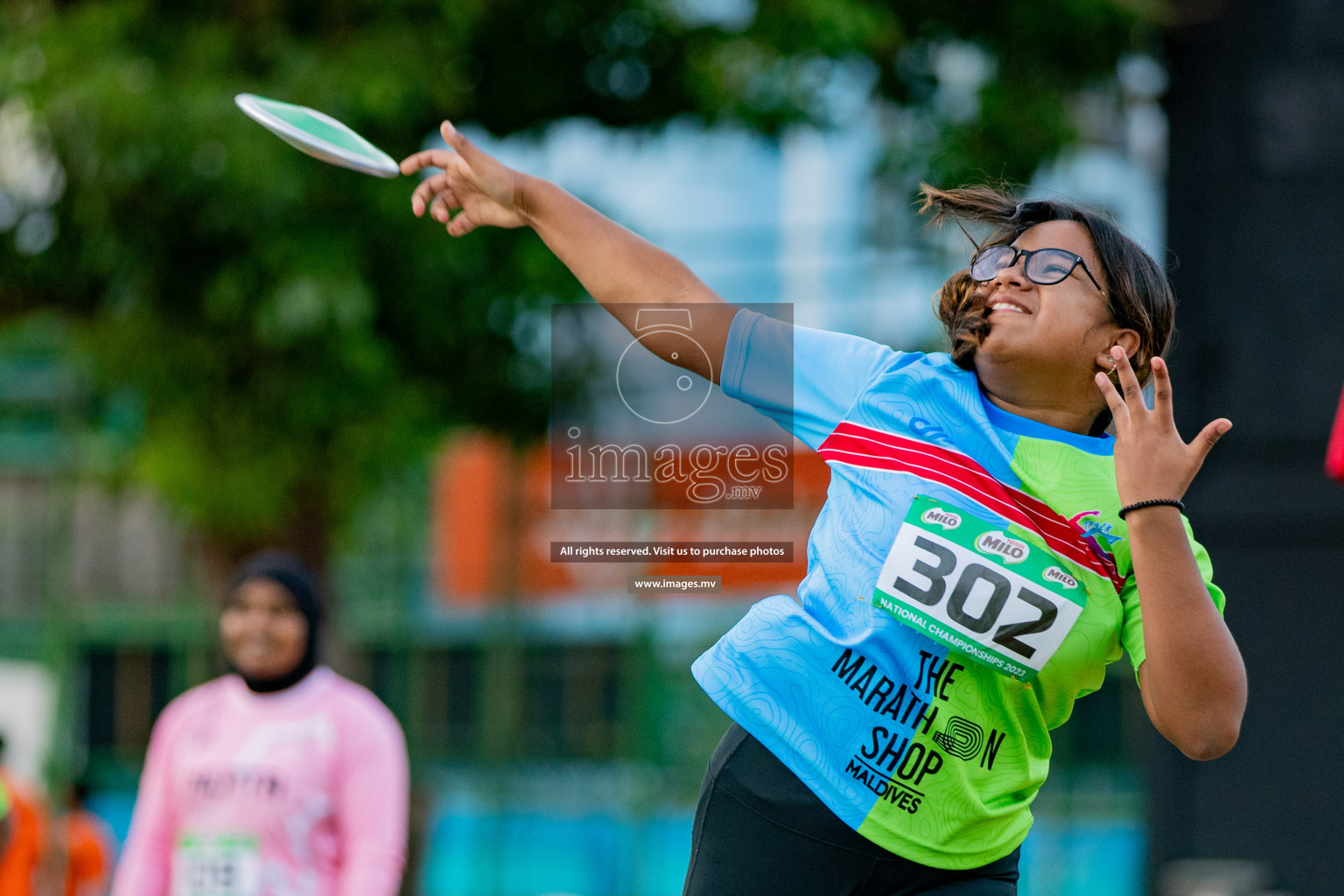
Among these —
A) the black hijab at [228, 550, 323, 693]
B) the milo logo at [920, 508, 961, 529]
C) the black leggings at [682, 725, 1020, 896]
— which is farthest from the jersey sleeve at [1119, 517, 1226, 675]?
the black hijab at [228, 550, 323, 693]

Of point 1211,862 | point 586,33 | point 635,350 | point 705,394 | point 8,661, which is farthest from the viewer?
point 8,661

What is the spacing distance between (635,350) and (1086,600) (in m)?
1.00

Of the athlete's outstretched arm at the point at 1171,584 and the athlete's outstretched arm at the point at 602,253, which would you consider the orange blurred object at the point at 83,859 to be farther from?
the athlete's outstretched arm at the point at 1171,584

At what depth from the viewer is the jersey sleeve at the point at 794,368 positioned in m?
1.97

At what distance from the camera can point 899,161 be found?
564cm

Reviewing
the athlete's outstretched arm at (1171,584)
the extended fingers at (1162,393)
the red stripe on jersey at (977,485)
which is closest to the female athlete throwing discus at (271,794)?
the red stripe on jersey at (977,485)

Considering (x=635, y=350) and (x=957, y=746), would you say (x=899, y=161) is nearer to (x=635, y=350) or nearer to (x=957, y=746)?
(x=635, y=350)

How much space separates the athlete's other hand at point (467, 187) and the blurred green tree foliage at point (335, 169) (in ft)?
8.95

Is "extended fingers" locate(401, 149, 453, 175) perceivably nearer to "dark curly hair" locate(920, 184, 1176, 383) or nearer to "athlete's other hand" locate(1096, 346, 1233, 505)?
"dark curly hair" locate(920, 184, 1176, 383)

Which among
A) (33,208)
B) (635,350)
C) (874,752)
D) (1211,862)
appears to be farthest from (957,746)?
(33,208)

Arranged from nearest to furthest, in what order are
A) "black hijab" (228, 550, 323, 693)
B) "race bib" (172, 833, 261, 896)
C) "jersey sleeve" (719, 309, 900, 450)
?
"jersey sleeve" (719, 309, 900, 450) < "race bib" (172, 833, 261, 896) < "black hijab" (228, 550, 323, 693)

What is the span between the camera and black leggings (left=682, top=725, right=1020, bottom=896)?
1.78 meters

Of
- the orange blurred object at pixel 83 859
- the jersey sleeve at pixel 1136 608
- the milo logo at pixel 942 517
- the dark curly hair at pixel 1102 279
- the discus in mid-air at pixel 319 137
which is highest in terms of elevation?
the discus in mid-air at pixel 319 137

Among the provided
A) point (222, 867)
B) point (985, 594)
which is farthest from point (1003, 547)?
point (222, 867)
